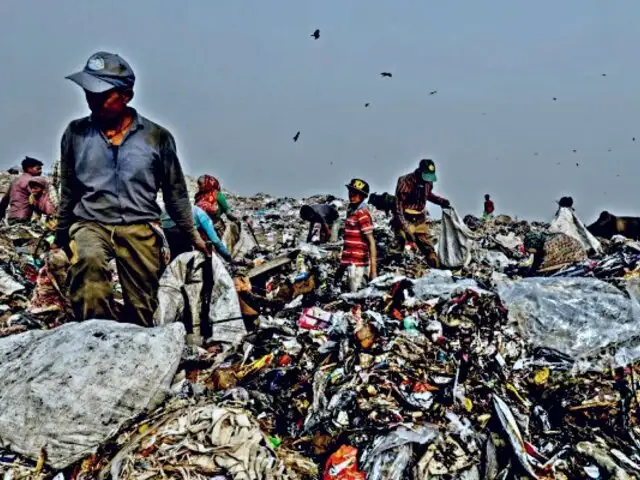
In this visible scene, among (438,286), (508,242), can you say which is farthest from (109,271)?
(508,242)

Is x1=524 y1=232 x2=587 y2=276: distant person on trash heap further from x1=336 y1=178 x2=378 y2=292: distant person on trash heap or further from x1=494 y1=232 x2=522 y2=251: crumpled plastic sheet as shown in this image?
x1=494 y1=232 x2=522 y2=251: crumpled plastic sheet

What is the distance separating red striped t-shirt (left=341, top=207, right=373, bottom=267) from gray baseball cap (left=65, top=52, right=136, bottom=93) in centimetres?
289

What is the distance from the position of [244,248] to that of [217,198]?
1.26 meters

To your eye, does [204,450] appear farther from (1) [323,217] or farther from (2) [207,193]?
(1) [323,217]

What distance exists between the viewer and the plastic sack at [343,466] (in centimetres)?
242

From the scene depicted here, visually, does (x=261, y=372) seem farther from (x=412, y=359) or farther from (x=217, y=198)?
(x=217, y=198)

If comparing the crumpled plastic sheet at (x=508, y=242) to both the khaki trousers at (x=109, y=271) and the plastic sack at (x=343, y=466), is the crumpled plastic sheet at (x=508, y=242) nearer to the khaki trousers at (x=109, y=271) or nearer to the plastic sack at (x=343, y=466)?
the khaki trousers at (x=109, y=271)

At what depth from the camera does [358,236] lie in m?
5.40

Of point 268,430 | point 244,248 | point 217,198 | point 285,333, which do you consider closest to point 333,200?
point 244,248

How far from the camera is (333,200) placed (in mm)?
15789

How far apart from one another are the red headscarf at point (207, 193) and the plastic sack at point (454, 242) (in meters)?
2.95

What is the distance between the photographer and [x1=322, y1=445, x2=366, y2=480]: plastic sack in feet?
7.93

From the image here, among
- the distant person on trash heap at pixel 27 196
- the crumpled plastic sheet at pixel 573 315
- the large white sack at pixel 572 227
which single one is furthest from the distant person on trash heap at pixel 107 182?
the large white sack at pixel 572 227

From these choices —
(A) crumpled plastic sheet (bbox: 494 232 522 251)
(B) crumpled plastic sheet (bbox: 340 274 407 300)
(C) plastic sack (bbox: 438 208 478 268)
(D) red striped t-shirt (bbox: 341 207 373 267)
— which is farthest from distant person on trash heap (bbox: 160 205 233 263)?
(A) crumpled plastic sheet (bbox: 494 232 522 251)
